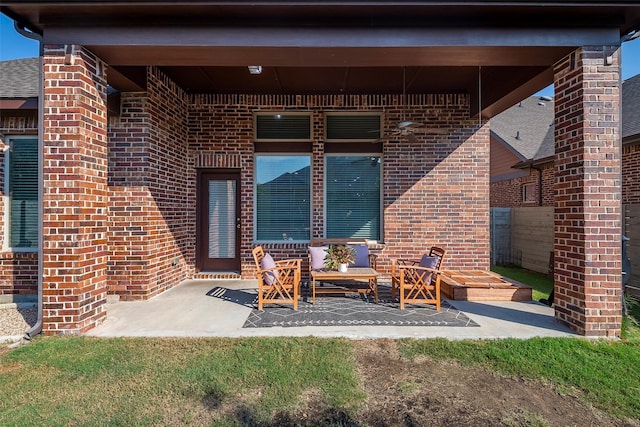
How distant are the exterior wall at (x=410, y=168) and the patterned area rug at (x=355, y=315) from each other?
72.2 inches

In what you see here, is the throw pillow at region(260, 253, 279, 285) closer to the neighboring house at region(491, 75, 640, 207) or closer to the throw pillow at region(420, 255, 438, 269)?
the throw pillow at region(420, 255, 438, 269)

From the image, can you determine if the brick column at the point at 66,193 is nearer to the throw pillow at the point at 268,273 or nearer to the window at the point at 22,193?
the throw pillow at the point at 268,273

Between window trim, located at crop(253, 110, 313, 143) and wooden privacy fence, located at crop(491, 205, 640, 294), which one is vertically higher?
window trim, located at crop(253, 110, 313, 143)

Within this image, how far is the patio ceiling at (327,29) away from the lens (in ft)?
11.4

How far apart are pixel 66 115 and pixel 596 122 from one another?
602 centimetres

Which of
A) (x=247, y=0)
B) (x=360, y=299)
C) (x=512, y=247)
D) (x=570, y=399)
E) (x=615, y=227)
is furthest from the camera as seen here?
(x=512, y=247)

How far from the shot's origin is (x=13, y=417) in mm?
2295

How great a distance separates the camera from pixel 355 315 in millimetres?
4309

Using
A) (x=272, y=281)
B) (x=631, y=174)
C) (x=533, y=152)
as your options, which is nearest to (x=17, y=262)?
(x=272, y=281)

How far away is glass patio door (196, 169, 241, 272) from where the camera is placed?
22.1 feet

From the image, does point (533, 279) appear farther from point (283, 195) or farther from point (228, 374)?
point (228, 374)

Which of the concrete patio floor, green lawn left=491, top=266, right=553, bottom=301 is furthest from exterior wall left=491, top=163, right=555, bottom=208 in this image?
the concrete patio floor

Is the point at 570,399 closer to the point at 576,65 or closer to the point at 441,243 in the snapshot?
the point at 576,65

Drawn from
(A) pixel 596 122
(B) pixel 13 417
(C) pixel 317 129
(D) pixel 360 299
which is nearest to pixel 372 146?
(C) pixel 317 129
